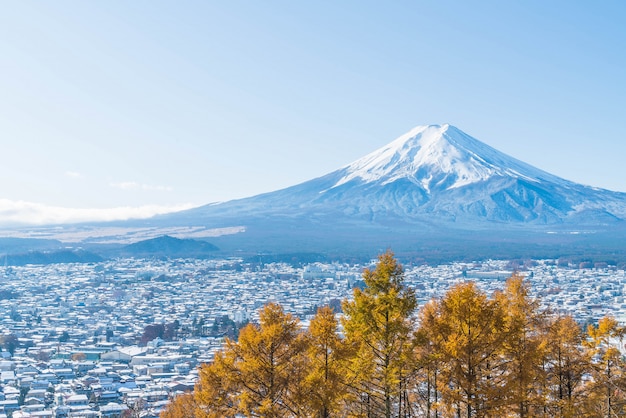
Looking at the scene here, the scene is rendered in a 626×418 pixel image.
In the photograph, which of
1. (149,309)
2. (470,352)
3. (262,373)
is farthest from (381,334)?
(149,309)

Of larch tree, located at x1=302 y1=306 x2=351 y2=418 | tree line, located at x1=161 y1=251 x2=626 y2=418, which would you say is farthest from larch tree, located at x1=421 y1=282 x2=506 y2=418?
larch tree, located at x1=302 y1=306 x2=351 y2=418

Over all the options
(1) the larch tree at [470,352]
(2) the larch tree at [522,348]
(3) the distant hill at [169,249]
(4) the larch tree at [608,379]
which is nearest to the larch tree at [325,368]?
(1) the larch tree at [470,352]

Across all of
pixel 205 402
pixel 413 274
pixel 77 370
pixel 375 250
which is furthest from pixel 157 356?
pixel 375 250

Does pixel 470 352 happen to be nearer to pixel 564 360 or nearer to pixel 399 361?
pixel 399 361

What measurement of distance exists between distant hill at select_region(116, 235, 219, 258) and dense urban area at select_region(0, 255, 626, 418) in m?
10.8

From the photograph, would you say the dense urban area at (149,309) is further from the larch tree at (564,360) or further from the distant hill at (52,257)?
the distant hill at (52,257)

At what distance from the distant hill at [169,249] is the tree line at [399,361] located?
6084 inches

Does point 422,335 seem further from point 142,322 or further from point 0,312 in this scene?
Answer: point 0,312

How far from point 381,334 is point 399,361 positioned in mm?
785

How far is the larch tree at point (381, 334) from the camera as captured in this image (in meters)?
16.5

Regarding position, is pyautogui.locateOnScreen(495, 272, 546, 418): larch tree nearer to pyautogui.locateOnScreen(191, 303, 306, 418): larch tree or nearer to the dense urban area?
the dense urban area

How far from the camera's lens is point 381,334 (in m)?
16.8

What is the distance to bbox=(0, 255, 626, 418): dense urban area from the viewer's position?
45312 millimetres

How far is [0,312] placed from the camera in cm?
8862
